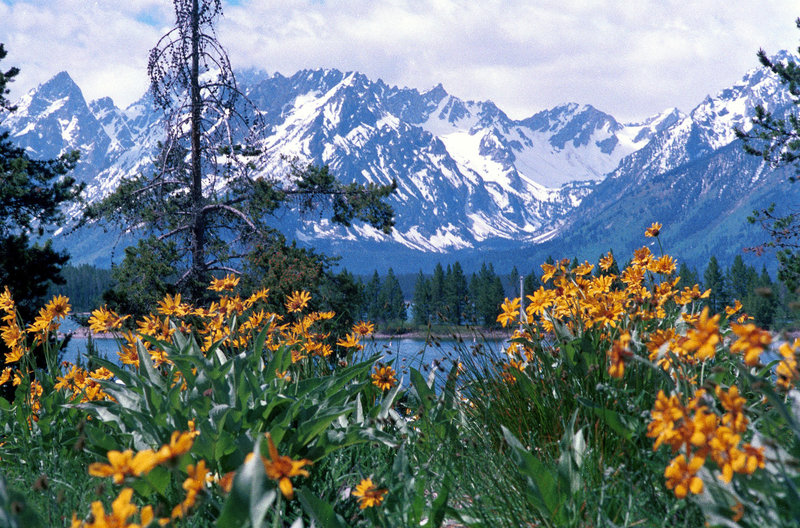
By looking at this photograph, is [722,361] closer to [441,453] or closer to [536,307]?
[536,307]

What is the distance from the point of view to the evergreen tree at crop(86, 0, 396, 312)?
11266 millimetres

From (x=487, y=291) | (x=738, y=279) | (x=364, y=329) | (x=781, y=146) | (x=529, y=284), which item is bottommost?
(x=738, y=279)

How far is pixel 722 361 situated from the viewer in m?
3.19

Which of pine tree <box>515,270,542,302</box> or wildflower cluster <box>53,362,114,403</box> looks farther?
pine tree <box>515,270,542,302</box>

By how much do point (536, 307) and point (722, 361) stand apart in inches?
42.6

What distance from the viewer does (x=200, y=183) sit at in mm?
11875

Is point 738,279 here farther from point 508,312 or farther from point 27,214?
point 508,312

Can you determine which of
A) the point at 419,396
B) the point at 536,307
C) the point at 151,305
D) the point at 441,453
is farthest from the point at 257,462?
the point at 151,305

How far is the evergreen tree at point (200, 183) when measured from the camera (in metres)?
11.3

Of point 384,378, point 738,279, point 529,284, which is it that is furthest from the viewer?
point 738,279

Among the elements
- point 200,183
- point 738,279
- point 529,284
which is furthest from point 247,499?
point 738,279

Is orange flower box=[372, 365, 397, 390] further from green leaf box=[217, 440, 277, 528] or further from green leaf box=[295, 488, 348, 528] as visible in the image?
green leaf box=[217, 440, 277, 528]

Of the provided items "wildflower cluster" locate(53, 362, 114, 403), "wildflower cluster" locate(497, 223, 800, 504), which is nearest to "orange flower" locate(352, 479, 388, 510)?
"wildflower cluster" locate(497, 223, 800, 504)

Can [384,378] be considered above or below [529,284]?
above
